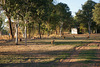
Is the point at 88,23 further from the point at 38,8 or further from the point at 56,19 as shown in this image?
the point at 38,8

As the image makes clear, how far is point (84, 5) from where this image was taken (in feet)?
188

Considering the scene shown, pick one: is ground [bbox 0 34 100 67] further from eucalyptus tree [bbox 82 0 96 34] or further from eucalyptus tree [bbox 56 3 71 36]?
eucalyptus tree [bbox 82 0 96 34]

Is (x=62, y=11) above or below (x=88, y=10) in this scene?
below

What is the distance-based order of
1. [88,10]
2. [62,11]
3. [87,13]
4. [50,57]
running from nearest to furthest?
1. [50,57]
2. [62,11]
3. [88,10]
4. [87,13]

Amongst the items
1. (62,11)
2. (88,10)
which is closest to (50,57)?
(62,11)

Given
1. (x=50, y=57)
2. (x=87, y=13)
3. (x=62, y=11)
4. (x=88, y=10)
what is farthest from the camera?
(x=87, y=13)

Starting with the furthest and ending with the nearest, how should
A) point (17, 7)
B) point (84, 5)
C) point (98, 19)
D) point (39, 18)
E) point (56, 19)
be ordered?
point (84, 5)
point (56, 19)
point (98, 19)
point (39, 18)
point (17, 7)

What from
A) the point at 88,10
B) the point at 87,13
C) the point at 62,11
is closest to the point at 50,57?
the point at 62,11

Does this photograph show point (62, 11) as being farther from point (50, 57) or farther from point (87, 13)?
point (50, 57)

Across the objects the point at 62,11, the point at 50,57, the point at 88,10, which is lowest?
the point at 50,57

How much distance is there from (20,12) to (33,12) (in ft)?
6.24

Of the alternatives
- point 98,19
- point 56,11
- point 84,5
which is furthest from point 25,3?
point 84,5

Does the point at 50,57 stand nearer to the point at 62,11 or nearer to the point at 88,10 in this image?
the point at 62,11

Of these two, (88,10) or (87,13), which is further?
(87,13)
